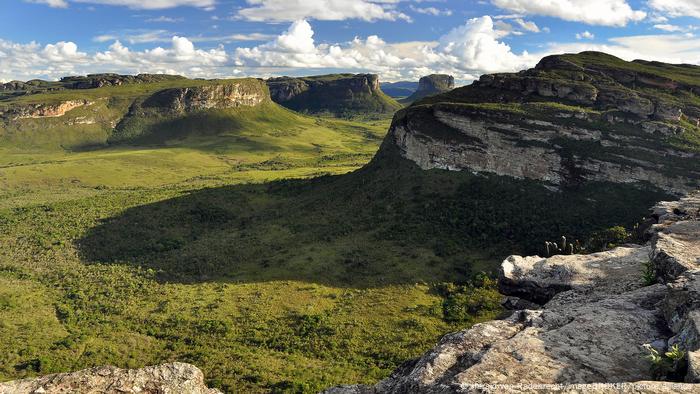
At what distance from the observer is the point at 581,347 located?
16.0m

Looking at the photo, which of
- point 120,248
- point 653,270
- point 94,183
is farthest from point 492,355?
point 94,183

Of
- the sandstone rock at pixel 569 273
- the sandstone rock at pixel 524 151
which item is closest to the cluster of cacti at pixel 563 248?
the sandstone rock at pixel 524 151

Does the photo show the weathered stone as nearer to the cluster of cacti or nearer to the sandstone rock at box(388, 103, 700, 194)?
the cluster of cacti

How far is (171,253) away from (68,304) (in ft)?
67.9

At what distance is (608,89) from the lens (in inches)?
3231

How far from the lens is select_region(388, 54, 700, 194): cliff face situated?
7081 cm

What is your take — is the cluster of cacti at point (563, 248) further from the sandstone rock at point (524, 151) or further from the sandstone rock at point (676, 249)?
the sandstone rock at point (676, 249)

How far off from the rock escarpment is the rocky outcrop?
7406mm

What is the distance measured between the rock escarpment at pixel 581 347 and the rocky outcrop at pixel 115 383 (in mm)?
7406

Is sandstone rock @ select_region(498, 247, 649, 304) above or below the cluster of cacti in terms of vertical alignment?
above

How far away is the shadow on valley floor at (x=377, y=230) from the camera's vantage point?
217ft

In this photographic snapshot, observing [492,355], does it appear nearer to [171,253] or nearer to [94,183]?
[171,253]

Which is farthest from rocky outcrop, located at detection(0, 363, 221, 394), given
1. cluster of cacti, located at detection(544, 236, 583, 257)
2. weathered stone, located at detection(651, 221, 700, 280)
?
cluster of cacti, located at detection(544, 236, 583, 257)

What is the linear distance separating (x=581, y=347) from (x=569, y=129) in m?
68.8
